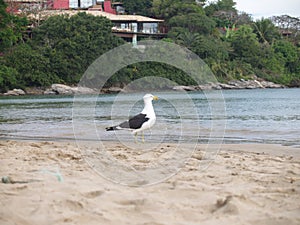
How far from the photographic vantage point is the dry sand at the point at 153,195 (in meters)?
4.09

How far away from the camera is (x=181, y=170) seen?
6.37 metres

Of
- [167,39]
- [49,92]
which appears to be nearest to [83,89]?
[49,92]

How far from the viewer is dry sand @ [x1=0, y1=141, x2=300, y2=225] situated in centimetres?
409

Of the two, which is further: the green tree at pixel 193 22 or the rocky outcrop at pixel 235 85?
the green tree at pixel 193 22

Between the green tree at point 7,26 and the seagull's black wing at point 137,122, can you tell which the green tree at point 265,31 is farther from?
the seagull's black wing at point 137,122

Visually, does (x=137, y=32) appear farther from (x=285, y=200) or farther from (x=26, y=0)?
(x=285, y=200)

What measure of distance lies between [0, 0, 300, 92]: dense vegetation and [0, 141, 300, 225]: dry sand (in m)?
33.5

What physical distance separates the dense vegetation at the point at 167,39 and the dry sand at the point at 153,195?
33465mm

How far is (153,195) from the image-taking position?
4805 millimetres

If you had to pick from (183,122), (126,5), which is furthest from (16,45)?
(183,122)

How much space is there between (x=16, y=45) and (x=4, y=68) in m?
7.48

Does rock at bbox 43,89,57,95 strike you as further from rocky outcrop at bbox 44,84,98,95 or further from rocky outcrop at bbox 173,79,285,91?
rocky outcrop at bbox 173,79,285,91

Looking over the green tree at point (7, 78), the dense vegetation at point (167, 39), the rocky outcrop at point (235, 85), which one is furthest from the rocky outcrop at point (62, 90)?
the rocky outcrop at point (235, 85)

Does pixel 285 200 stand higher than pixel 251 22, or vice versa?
pixel 251 22
